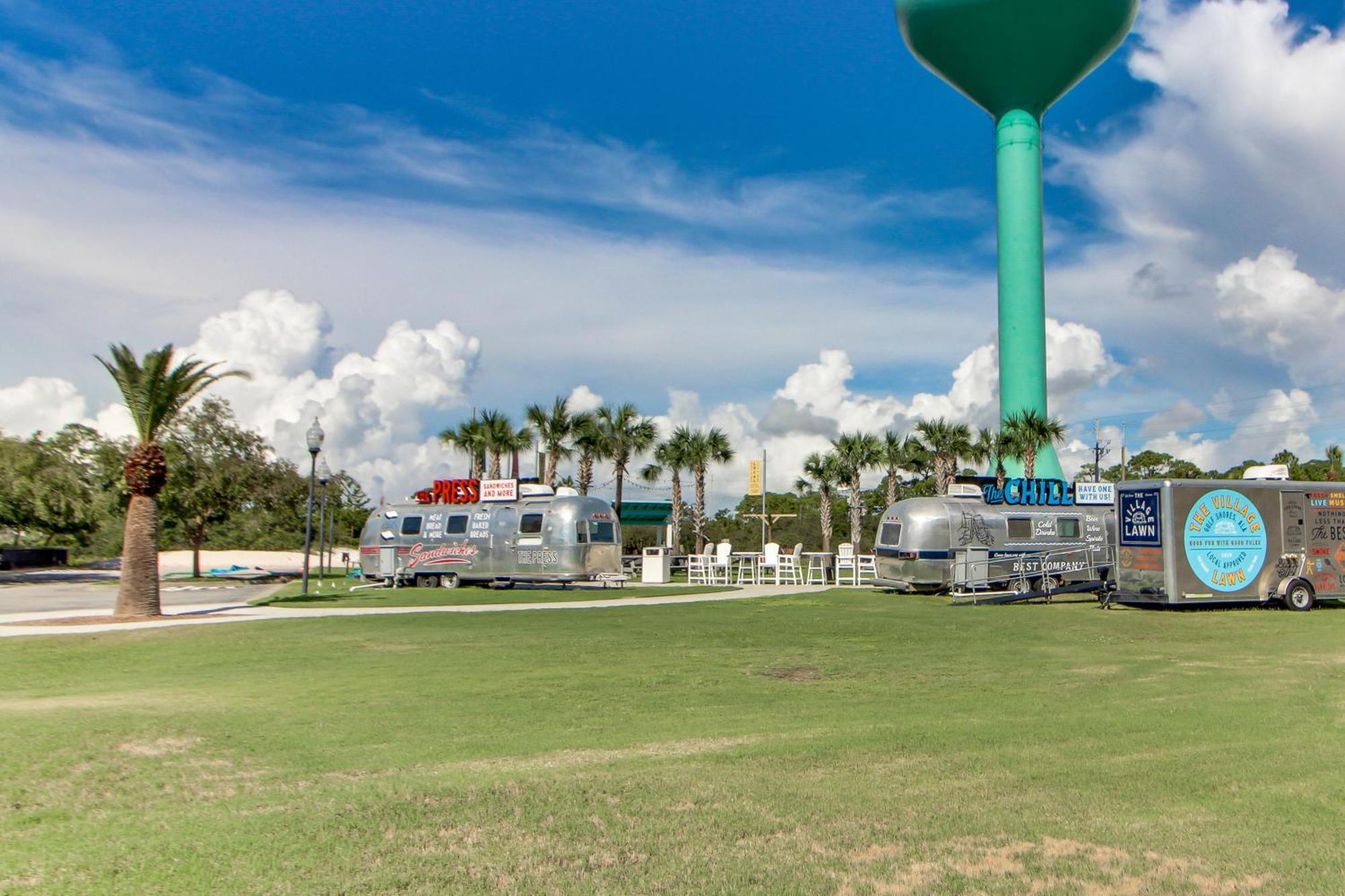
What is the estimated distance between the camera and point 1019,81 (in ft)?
160

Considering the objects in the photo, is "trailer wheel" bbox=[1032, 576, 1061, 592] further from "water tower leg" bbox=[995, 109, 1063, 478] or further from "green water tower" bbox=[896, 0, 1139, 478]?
"water tower leg" bbox=[995, 109, 1063, 478]

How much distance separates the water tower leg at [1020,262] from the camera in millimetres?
49438

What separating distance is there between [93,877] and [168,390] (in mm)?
18144

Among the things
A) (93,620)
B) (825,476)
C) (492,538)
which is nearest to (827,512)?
(825,476)

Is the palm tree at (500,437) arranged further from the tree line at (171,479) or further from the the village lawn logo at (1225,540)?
the the village lawn logo at (1225,540)

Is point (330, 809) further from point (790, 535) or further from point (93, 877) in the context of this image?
point (790, 535)

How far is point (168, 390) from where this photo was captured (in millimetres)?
21141

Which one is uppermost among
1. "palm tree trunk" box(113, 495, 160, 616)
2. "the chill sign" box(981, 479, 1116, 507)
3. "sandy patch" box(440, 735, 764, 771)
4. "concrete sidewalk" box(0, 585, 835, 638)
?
"the chill sign" box(981, 479, 1116, 507)

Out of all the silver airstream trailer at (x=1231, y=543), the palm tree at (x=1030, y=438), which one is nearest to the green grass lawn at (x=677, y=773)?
the silver airstream trailer at (x=1231, y=543)

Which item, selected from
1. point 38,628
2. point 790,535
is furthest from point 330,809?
point 790,535

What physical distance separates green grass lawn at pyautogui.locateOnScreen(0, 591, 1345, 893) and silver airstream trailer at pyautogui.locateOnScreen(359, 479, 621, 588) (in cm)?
1669

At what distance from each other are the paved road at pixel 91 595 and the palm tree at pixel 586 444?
16.3 metres

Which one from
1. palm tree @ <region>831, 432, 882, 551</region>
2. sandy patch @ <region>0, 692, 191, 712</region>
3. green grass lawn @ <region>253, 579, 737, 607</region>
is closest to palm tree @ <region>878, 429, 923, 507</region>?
palm tree @ <region>831, 432, 882, 551</region>

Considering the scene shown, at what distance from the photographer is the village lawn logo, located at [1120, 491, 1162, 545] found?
854 inches
